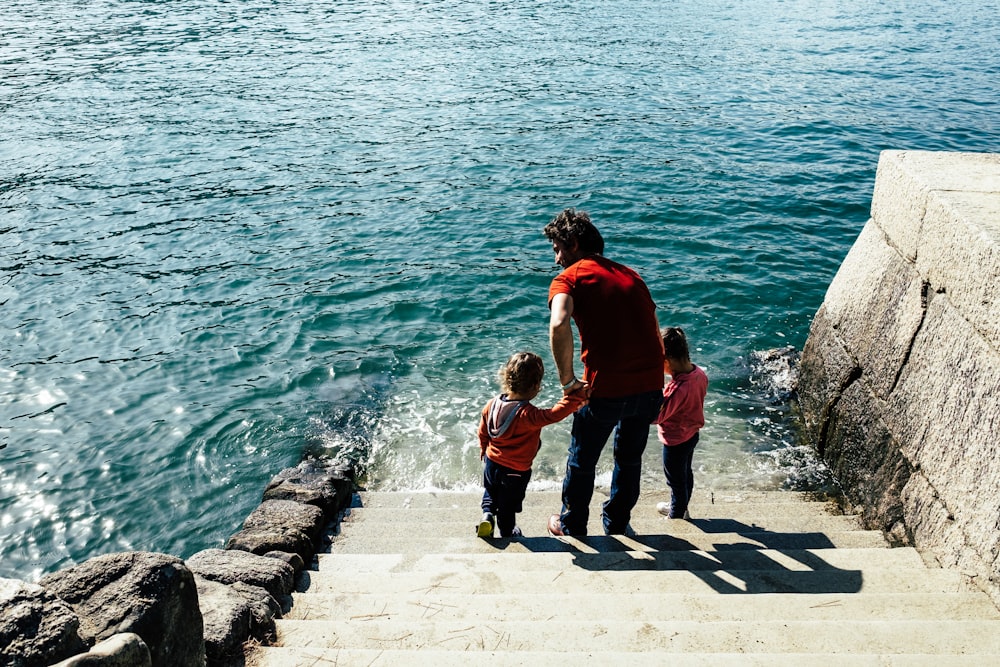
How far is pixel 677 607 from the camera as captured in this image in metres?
4.33

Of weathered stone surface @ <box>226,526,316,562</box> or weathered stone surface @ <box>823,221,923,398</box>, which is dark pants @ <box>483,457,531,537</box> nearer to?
weathered stone surface @ <box>226,526,316,562</box>

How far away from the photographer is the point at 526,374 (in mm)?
5324

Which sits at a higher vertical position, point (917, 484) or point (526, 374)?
point (526, 374)

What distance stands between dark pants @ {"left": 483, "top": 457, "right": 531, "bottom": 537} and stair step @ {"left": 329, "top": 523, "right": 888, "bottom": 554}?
0.16m

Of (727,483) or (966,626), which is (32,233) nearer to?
(727,483)

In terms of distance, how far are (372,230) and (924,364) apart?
9728 millimetres

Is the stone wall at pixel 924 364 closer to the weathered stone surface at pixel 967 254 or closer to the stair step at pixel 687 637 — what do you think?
the weathered stone surface at pixel 967 254

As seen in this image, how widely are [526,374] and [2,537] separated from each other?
5.41m

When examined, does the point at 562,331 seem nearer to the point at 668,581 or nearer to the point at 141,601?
the point at 668,581

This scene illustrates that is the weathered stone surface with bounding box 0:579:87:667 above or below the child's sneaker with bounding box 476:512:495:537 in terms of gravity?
above

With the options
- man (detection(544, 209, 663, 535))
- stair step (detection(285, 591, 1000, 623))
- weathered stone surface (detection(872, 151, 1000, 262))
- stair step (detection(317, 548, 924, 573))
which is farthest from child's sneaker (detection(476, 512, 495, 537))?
weathered stone surface (detection(872, 151, 1000, 262))

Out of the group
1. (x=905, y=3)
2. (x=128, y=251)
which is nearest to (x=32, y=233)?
(x=128, y=251)

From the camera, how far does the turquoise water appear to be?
8609 mm

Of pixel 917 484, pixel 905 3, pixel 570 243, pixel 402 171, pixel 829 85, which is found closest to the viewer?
pixel 570 243
